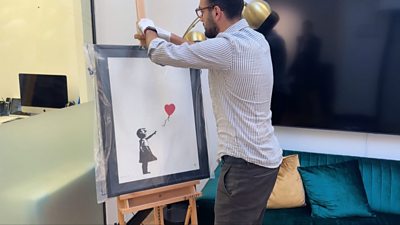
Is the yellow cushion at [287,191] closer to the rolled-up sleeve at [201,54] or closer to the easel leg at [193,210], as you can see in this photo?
the easel leg at [193,210]

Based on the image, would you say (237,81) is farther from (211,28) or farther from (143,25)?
(143,25)

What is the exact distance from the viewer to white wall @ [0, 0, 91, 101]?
9.74 ft

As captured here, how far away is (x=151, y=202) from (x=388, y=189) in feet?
5.04

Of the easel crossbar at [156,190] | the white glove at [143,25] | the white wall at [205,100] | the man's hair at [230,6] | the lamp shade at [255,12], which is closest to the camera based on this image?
the man's hair at [230,6]

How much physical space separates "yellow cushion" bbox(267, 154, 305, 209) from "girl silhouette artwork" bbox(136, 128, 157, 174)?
867 millimetres

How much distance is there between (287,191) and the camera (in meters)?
2.15

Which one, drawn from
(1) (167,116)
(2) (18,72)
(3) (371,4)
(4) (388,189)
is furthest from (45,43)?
(4) (388,189)

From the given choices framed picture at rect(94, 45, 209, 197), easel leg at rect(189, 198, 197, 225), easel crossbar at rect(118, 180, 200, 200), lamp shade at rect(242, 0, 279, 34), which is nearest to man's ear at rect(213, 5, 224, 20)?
framed picture at rect(94, 45, 209, 197)

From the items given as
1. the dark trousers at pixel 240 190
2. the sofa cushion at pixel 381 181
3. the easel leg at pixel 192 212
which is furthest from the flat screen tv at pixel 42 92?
the sofa cushion at pixel 381 181

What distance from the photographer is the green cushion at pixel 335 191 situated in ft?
6.82

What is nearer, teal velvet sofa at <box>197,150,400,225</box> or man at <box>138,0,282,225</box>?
man at <box>138,0,282,225</box>

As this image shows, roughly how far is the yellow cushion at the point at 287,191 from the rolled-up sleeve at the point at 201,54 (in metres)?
1.11

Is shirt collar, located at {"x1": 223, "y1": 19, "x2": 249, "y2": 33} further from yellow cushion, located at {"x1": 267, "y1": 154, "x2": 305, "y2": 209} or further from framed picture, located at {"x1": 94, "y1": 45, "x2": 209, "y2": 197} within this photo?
yellow cushion, located at {"x1": 267, "y1": 154, "x2": 305, "y2": 209}

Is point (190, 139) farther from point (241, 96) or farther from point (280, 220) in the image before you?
point (280, 220)
